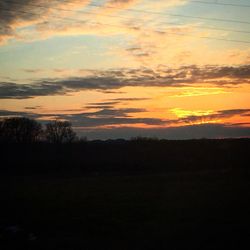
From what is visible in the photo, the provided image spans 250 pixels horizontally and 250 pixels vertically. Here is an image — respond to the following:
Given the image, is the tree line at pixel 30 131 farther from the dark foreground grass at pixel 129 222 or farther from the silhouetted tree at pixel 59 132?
the dark foreground grass at pixel 129 222

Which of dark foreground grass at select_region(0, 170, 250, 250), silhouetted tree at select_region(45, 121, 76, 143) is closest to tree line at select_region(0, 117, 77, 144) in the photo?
silhouetted tree at select_region(45, 121, 76, 143)

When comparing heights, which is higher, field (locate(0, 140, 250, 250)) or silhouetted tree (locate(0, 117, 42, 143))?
silhouetted tree (locate(0, 117, 42, 143))

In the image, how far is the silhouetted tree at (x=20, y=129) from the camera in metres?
104

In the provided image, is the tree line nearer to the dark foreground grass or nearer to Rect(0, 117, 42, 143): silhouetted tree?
Rect(0, 117, 42, 143): silhouetted tree

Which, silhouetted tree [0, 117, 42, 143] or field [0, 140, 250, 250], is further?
silhouetted tree [0, 117, 42, 143]

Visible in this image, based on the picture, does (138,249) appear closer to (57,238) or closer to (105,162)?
(57,238)

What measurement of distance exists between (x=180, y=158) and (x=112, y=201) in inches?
1774

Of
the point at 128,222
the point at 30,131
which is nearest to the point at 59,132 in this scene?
the point at 30,131

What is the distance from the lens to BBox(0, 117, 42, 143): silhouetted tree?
103950 millimetres

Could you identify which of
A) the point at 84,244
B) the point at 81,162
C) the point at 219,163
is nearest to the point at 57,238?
the point at 84,244

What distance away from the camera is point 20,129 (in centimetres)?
10888

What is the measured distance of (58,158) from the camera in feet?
224

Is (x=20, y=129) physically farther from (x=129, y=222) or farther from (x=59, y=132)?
(x=129, y=222)

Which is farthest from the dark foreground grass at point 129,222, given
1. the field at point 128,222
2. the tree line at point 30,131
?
the tree line at point 30,131
